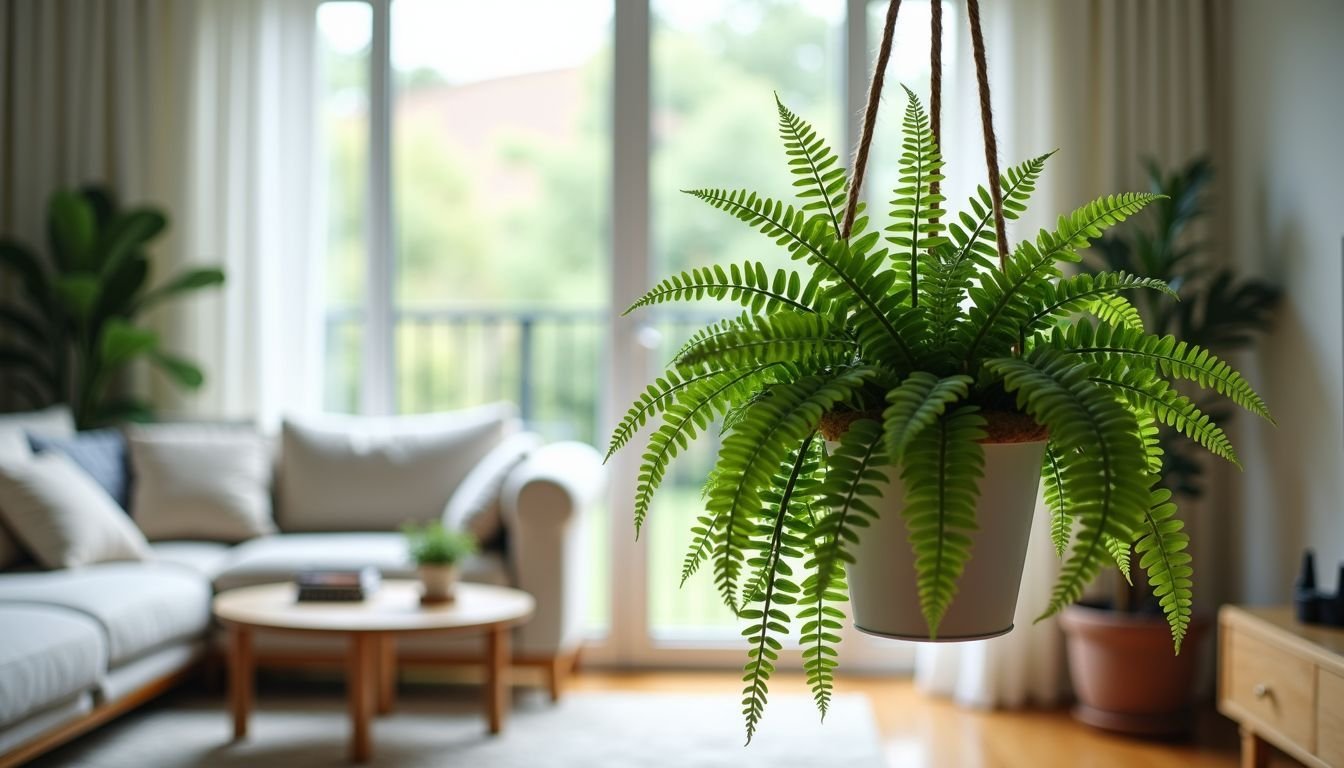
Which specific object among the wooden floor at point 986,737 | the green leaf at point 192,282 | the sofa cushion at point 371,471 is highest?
the green leaf at point 192,282

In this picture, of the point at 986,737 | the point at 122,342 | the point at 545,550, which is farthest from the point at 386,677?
the point at 986,737

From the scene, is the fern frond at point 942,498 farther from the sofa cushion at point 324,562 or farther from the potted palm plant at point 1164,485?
the sofa cushion at point 324,562

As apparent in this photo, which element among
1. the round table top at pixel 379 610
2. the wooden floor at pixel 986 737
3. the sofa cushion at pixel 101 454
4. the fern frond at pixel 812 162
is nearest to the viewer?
the fern frond at pixel 812 162

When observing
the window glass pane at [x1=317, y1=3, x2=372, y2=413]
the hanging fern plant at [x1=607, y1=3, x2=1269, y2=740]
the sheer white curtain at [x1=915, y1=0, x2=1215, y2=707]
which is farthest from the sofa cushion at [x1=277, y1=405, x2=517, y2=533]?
the hanging fern plant at [x1=607, y1=3, x2=1269, y2=740]

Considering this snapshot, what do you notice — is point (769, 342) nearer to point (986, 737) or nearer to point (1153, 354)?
point (1153, 354)

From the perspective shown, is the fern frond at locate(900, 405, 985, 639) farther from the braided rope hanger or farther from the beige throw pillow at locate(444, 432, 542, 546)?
the beige throw pillow at locate(444, 432, 542, 546)

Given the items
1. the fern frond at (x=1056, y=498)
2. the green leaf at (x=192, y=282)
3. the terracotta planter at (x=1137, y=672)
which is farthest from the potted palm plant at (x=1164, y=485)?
the green leaf at (x=192, y=282)

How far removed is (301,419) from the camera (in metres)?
4.42

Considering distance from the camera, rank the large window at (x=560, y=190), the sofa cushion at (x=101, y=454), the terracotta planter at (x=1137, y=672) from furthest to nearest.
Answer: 1. the large window at (x=560, y=190)
2. the sofa cushion at (x=101, y=454)
3. the terracotta planter at (x=1137, y=672)

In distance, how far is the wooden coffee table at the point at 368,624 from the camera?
10.4 ft

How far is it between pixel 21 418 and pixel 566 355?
1.87 meters

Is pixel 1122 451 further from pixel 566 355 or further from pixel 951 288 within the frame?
pixel 566 355

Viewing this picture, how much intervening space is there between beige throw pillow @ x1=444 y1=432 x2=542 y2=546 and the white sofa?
0.03 metres

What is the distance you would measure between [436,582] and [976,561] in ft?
8.58
